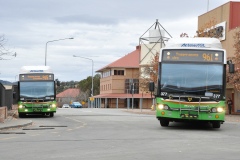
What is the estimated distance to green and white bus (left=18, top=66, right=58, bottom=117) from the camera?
3042cm

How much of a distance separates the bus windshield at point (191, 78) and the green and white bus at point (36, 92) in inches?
523

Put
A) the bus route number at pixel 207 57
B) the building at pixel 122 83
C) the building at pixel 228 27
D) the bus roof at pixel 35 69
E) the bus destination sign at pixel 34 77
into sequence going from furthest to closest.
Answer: the building at pixel 122 83 → the building at pixel 228 27 → the bus roof at pixel 35 69 → the bus destination sign at pixel 34 77 → the bus route number at pixel 207 57

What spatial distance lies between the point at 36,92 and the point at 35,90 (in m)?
0.15

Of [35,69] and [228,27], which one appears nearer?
A: [35,69]

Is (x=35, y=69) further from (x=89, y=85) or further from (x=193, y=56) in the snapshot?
(x=89, y=85)

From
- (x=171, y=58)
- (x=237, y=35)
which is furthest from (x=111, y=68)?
(x=171, y=58)

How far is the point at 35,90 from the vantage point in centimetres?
3058

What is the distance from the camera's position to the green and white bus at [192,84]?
733 inches

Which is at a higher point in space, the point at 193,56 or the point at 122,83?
the point at 122,83

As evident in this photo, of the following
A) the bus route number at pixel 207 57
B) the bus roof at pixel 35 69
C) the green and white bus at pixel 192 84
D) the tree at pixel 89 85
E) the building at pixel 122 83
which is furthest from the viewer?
the tree at pixel 89 85

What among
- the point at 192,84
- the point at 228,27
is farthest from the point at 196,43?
the point at 228,27

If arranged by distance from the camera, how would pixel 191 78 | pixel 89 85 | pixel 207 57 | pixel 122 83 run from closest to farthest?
pixel 191 78 < pixel 207 57 < pixel 122 83 < pixel 89 85

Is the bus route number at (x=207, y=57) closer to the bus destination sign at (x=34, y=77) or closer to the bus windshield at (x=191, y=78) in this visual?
the bus windshield at (x=191, y=78)

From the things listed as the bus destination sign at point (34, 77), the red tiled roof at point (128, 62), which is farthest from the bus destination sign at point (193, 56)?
the red tiled roof at point (128, 62)
